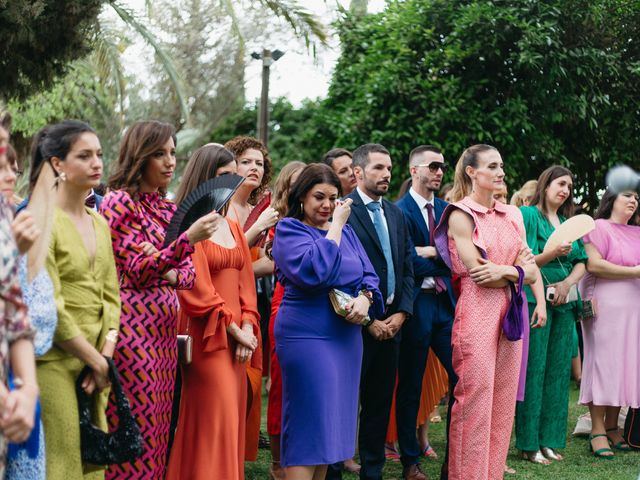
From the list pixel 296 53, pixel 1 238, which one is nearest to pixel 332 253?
pixel 1 238

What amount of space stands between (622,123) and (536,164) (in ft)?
4.29

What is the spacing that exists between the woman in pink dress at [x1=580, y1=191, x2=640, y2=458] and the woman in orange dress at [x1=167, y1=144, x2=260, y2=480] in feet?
13.6

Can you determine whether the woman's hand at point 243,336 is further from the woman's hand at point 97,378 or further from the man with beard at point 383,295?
the woman's hand at point 97,378

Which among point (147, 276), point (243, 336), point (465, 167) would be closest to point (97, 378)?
point (147, 276)

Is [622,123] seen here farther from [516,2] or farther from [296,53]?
[296,53]

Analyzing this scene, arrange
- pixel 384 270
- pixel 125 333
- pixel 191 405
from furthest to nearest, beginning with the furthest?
1. pixel 384 270
2. pixel 191 405
3. pixel 125 333

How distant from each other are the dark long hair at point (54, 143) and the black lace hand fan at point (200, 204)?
741mm

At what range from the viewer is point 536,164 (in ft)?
44.7

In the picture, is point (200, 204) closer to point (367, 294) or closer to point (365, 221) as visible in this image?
point (367, 294)

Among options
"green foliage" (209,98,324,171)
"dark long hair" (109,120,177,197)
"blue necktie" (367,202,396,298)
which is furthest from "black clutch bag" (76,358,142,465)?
"green foliage" (209,98,324,171)

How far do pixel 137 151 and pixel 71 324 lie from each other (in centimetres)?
140

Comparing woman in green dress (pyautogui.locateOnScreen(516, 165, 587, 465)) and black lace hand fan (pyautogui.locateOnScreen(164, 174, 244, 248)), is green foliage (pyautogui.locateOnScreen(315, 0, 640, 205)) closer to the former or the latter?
woman in green dress (pyautogui.locateOnScreen(516, 165, 587, 465))

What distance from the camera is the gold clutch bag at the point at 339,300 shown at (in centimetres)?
608

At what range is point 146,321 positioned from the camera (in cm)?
517
